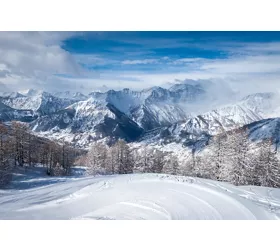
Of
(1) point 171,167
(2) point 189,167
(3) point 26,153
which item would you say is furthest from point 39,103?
(2) point 189,167

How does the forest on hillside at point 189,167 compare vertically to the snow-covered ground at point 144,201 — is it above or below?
above

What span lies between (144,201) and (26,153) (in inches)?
294

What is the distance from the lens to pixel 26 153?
11281 mm

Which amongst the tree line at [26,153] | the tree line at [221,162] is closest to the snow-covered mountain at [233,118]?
the tree line at [221,162]

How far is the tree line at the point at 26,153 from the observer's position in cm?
867

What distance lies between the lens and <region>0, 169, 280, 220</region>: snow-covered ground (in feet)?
18.6

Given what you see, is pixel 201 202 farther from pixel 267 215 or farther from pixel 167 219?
pixel 267 215

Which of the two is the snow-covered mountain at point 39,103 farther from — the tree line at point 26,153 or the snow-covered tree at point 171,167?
the snow-covered tree at point 171,167

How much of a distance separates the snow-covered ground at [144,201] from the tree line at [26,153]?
1.66 m

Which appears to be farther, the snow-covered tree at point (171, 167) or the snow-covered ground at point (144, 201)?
the snow-covered tree at point (171, 167)

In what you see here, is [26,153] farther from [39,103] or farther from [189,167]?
[189,167]
